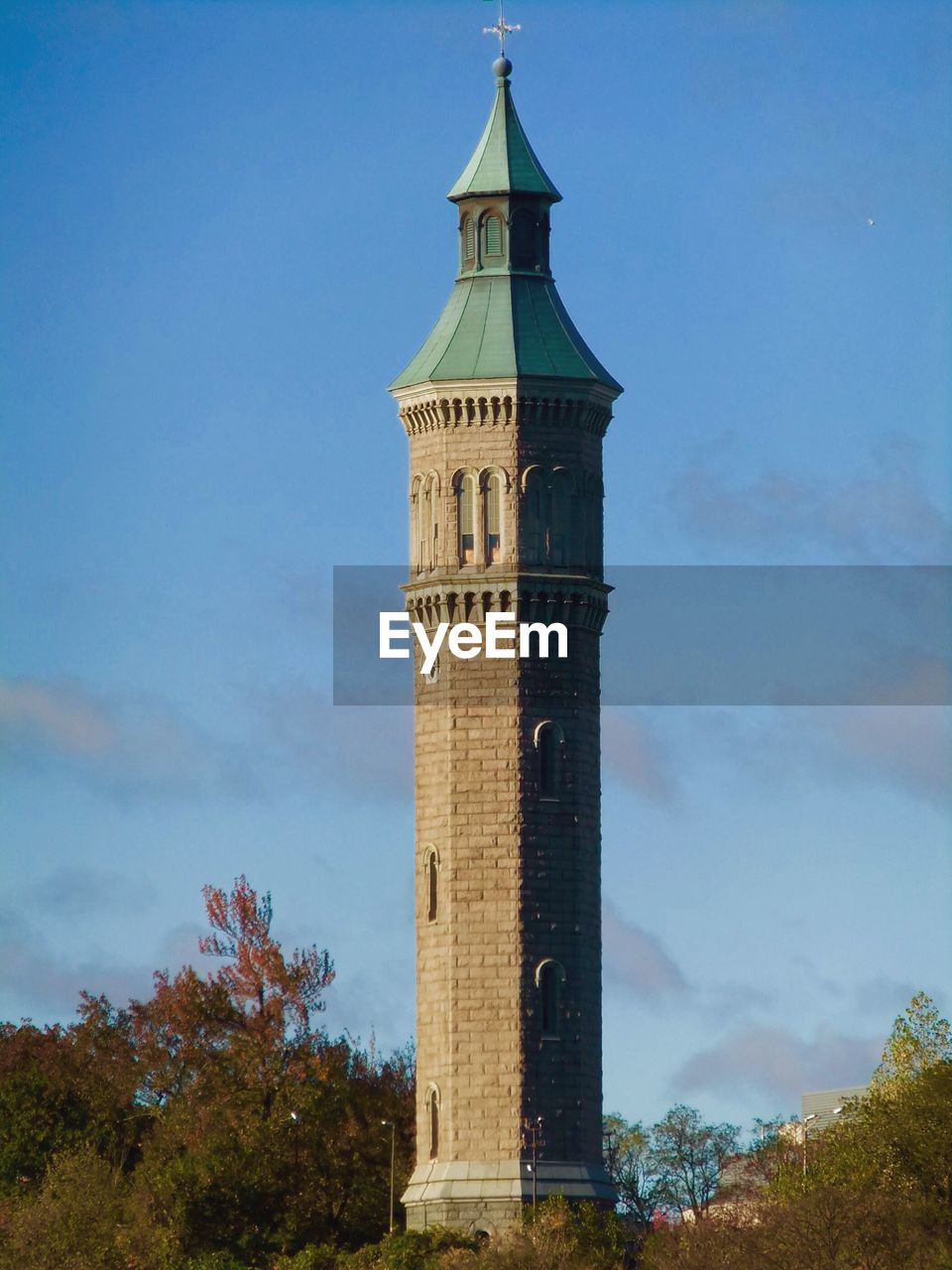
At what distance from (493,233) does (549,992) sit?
22298 mm

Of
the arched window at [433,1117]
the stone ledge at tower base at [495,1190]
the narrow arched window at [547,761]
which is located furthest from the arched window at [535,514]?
the stone ledge at tower base at [495,1190]

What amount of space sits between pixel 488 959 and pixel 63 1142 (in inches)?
921

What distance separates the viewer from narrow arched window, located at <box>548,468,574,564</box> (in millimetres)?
104250

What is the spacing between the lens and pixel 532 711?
339ft

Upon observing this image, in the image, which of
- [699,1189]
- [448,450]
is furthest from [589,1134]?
[699,1189]

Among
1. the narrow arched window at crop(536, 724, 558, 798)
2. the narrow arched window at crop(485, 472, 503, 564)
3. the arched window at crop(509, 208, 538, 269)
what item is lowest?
the narrow arched window at crop(536, 724, 558, 798)

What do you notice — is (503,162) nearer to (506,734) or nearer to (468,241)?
(468,241)

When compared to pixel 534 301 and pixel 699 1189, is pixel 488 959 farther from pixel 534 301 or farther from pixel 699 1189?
pixel 699 1189

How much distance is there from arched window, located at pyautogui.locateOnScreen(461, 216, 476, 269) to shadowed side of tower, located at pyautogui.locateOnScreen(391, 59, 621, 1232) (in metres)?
0.06

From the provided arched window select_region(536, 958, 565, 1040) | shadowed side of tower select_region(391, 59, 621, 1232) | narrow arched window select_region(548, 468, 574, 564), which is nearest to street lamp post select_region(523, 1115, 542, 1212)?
shadowed side of tower select_region(391, 59, 621, 1232)

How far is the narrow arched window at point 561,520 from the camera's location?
104250mm

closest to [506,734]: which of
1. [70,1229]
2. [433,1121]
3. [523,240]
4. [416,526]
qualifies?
[416,526]

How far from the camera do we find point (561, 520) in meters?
104

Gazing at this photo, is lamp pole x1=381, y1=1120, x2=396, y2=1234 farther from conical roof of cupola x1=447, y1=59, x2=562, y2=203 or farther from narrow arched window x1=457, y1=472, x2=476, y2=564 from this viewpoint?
conical roof of cupola x1=447, y1=59, x2=562, y2=203
